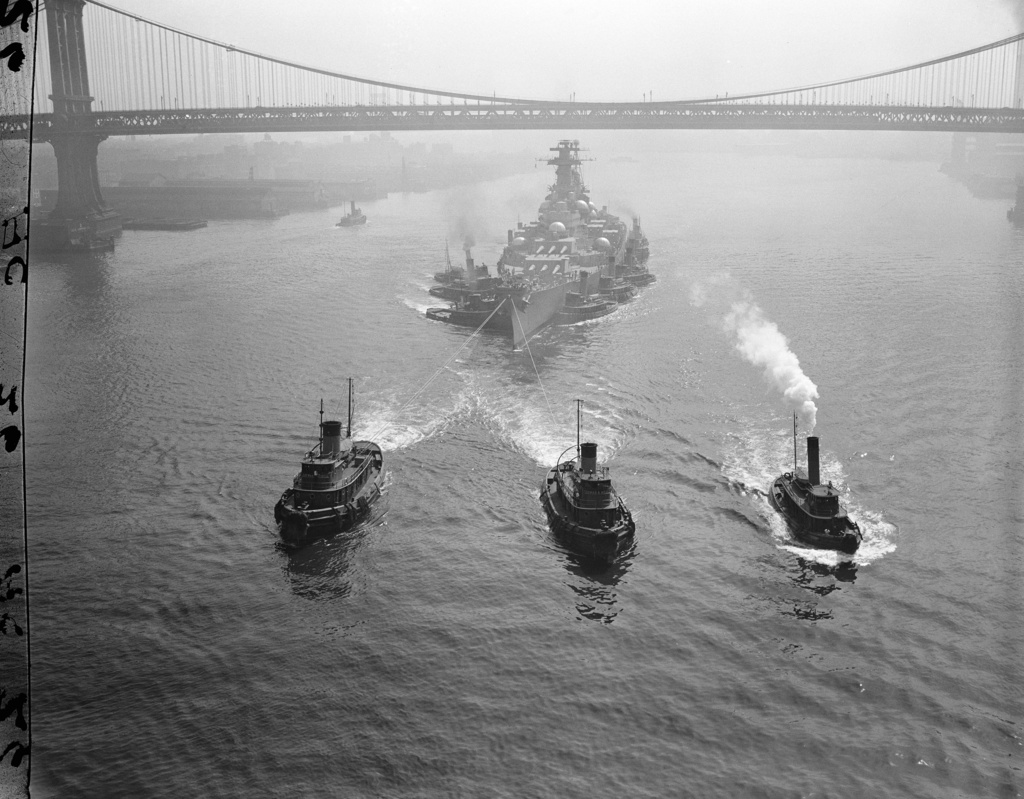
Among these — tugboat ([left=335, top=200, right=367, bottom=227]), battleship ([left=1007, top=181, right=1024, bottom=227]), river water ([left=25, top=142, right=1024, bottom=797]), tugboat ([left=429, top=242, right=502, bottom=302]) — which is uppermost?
battleship ([left=1007, top=181, right=1024, bottom=227])

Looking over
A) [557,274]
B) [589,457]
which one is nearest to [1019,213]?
[557,274]

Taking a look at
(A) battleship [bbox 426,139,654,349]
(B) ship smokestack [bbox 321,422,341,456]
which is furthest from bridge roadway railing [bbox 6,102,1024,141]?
(B) ship smokestack [bbox 321,422,341,456]

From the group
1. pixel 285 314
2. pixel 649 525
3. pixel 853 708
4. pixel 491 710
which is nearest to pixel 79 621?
pixel 491 710

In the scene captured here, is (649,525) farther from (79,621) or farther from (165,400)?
(165,400)

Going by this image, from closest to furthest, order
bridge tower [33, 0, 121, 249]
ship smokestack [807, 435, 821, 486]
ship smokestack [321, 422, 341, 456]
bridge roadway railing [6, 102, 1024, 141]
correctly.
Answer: ship smokestack [807, 435, 821, 486]
ship smokestack [321, 422, 341, 456]
bridge tower [33, 0, 121, 249]
bridge roadway railing [6, 102, 1024, 141]

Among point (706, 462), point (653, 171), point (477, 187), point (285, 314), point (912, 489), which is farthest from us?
point (653, 171)

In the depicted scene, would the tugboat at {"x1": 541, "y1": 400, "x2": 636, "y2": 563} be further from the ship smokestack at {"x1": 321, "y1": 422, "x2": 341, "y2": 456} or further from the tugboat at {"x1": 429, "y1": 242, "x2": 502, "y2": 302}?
the tugboat at {"x1": 429, "y1": 242, "x2": 502, "y2": 302}

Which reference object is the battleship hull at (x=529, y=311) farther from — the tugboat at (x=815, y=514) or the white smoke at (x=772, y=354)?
the tugboat at (x=815, y=514)
